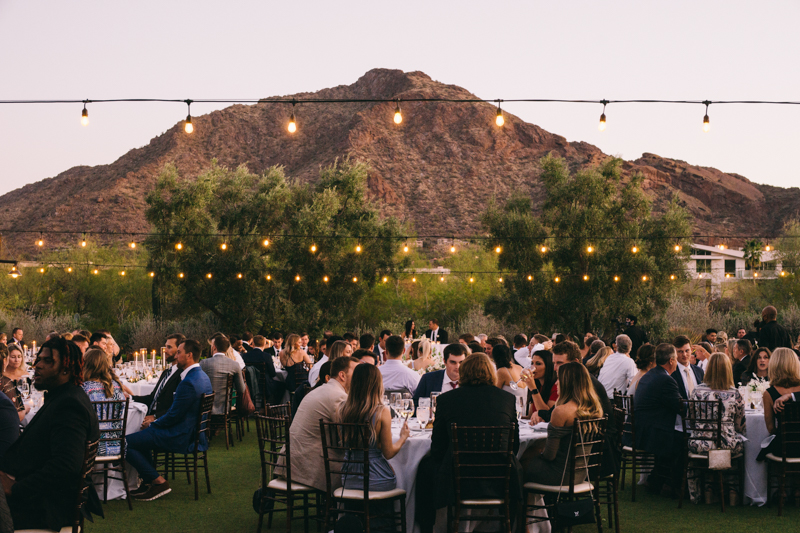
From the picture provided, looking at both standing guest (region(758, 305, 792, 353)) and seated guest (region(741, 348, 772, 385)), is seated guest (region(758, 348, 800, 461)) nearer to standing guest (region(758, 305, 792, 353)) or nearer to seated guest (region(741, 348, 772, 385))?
seated guest (region(741, 348, 772, 385))

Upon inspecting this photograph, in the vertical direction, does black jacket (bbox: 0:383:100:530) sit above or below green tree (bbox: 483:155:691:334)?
below

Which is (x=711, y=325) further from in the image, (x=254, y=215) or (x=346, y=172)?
(x=254, y=215)

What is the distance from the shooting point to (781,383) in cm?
627

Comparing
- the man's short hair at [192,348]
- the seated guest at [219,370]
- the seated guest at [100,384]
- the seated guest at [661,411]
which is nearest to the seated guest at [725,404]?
the seated guest at [661,411]

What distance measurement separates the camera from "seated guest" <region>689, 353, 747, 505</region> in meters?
6.51

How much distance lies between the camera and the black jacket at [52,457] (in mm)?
3705

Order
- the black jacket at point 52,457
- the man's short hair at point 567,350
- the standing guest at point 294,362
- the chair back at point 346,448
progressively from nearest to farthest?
the black jacket at point 52,457 < the chair back at point 346,448 < the man's short hair at point 567,350 < the standing guest at point 294,362

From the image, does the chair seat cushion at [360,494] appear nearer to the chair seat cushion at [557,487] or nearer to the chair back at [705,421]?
the chair seat cushion at [557,487]

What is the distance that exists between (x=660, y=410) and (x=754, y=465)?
944 millimetres

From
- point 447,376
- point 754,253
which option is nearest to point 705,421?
point 447,376

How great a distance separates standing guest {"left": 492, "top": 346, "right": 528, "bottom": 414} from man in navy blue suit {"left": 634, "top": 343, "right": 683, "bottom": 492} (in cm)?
111

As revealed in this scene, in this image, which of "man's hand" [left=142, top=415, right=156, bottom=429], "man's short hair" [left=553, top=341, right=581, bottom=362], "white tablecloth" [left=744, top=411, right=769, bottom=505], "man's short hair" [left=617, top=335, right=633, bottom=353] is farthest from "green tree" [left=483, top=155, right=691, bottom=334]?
"man's hand" [left=142, top=415, right=156, bottom=429]

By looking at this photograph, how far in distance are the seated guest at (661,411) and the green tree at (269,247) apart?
64.1ft

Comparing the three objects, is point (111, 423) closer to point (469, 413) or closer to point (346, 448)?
point (346, 448)
